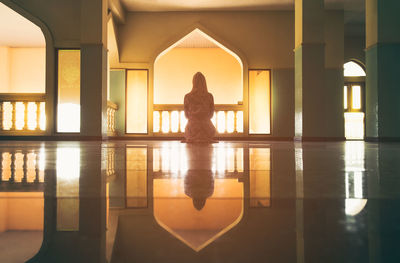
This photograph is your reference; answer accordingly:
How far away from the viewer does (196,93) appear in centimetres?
735

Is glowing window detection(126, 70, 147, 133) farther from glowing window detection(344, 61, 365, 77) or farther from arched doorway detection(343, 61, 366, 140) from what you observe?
glowing window detection(344, 61, 365, 77)

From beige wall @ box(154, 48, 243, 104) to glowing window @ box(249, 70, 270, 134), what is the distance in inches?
192

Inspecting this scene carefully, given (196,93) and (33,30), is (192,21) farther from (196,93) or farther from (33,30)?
(33,30)

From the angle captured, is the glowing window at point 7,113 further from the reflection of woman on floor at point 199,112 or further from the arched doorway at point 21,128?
the reflection of woman on floor at point 199,112

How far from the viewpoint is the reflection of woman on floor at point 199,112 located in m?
7.37

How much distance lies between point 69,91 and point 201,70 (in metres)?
9.68

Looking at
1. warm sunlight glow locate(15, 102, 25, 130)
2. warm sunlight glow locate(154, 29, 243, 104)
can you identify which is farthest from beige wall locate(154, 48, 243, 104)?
warm sunlight glow locate(15, 102, 25, 130)

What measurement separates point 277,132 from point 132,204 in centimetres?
1294

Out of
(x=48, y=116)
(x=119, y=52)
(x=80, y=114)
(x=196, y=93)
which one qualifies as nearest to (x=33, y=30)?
(x=119, y=52)

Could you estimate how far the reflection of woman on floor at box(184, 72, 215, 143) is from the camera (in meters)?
7.37

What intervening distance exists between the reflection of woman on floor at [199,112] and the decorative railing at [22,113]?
5539 mm

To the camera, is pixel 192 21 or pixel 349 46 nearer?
pixel 192 21

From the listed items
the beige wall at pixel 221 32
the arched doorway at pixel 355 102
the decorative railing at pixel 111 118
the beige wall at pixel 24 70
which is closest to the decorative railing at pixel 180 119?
the decorative railing at pixel 111 118

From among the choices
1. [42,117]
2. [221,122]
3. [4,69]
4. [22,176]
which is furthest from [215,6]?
[4,69]
